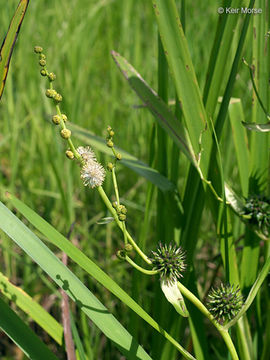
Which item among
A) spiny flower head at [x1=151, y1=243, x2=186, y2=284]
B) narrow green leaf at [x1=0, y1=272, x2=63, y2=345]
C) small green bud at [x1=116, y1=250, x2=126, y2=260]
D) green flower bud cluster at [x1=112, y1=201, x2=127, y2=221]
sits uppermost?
green flower bud cluster at [x1=112, y1=201, x2=127, y2=221]

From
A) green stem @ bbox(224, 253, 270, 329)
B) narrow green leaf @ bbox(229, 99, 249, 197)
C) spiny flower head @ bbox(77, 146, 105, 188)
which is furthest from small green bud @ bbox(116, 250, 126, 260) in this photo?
narrow green leaf @ bbox(229, 99, 249, 197)

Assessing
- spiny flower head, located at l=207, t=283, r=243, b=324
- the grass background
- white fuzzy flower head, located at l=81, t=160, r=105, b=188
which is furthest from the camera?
the grass background

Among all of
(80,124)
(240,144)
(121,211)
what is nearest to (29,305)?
(121,211)

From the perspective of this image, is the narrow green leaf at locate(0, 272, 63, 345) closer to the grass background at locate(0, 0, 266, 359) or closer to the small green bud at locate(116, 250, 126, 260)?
the small green bud at locate(116, 250, 126, 260)

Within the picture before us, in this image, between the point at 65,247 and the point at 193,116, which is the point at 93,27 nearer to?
the point at 193,116

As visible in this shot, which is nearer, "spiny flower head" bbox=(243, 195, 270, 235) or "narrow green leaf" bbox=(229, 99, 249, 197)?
"spiny flower head" bbox=(243, 195, 270, 235)

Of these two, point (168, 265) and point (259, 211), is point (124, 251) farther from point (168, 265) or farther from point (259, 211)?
point (259, 211)

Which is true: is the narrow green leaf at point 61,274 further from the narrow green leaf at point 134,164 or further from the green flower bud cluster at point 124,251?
the narrow green leaf at point 134,164

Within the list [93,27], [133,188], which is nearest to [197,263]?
[133,188]
